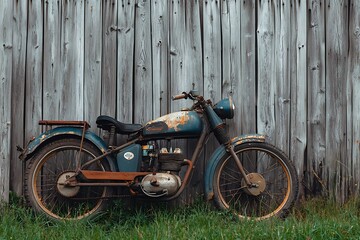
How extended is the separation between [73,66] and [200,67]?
130 centimetres

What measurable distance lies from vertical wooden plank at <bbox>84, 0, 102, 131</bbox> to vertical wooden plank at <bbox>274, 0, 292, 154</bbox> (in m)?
1.83

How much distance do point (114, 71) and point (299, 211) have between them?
233cm

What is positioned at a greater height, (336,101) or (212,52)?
(212,52)

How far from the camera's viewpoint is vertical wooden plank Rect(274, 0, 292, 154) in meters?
6.28

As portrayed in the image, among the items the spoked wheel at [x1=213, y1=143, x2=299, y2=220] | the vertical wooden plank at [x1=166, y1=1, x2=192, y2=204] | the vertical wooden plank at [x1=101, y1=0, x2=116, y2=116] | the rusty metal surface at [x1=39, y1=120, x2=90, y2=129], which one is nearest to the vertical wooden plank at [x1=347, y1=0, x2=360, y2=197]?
the spoked wheel at [x1=213, y1=143, x2=299, y2=220]

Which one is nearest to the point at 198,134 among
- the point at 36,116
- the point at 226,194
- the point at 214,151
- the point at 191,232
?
the point at 214,151

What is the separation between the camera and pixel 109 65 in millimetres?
6199

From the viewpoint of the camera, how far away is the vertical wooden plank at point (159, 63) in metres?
6.21

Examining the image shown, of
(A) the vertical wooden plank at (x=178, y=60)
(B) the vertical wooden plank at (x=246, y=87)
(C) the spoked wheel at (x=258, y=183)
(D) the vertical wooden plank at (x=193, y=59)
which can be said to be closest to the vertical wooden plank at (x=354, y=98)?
(C) the spoked wheel at (x=258, y=183)

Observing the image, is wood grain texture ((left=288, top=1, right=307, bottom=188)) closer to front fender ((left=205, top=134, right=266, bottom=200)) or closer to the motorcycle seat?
front fender ((left=205, top=134, right=266, bottom=200))

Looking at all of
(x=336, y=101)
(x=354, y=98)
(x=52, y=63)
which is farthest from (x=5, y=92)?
(x=354, y=98)

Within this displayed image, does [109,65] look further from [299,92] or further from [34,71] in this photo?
[299,92]

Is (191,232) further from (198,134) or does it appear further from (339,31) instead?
(339,31)

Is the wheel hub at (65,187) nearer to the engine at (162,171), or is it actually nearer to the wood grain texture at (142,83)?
the engine at (162,171)
